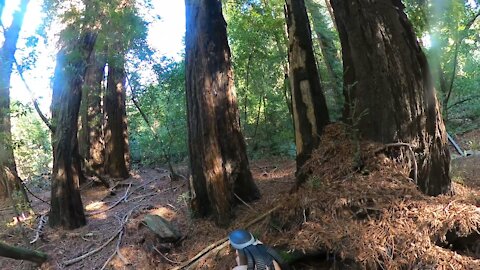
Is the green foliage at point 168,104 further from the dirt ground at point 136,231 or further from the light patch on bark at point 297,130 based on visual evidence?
the light patch on bark at point 297,130

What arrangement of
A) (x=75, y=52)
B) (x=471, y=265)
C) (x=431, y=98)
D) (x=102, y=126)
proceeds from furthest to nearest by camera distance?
1. (x=102, y=126)
2. (x=75, y=52)
3. (x=431, y=98)
4. (x=471, y=265)

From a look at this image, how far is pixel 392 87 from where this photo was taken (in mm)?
4270

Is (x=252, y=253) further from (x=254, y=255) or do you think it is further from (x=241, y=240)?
(x=241, y=240)

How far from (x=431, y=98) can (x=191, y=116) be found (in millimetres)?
3350

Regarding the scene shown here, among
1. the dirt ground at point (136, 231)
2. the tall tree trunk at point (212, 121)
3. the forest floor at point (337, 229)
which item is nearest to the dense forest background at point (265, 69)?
the dirt ground at point (136, 231)

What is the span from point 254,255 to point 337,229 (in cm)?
76

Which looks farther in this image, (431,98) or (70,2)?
(70,2)

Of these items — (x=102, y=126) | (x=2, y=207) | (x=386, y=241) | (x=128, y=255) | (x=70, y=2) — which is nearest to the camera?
(x=386, y=241)

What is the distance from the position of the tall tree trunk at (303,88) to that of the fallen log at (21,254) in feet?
12.9

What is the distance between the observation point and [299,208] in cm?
407

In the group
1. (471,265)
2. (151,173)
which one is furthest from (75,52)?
(471,265)

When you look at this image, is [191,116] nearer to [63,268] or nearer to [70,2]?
[63,268]

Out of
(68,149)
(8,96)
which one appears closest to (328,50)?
(68,149)

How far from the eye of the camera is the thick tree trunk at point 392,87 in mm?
4266
